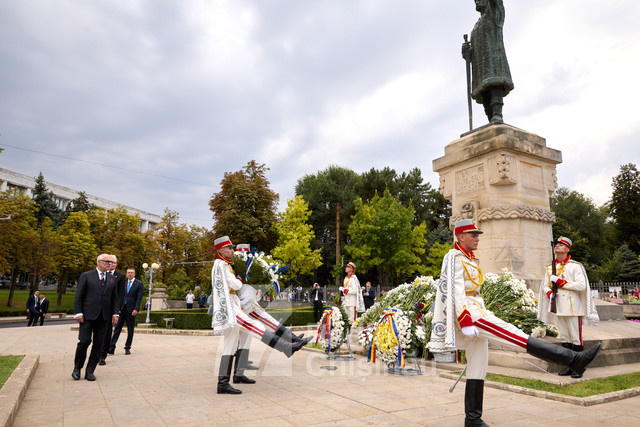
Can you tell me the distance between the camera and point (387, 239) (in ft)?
119

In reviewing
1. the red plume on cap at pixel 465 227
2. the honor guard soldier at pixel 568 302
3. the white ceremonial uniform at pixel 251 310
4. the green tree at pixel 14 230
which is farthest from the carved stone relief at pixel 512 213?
the green tree at pixel 14 230

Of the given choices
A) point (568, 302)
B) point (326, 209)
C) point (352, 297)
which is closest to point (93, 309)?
point (352, 297)

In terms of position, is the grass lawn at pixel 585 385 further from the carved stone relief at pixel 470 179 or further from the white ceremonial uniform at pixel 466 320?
the carved stone relief at pixel 470 179

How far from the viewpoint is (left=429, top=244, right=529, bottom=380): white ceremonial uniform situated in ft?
13.4

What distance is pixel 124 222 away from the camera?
48531 mm

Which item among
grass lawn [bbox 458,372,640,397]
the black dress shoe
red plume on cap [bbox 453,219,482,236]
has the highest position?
red plume on cap [bbox 453,219,482,236]

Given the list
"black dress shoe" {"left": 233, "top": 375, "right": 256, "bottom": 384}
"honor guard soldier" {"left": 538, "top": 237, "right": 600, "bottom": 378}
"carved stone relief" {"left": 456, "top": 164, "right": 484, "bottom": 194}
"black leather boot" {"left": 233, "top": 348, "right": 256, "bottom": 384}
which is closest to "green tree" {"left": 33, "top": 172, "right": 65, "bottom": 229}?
"carved stone relief" {"left": 456, "top": 164, "right": 484, "bottom": 194}

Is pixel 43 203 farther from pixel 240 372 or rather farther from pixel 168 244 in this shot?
pixel 240 372

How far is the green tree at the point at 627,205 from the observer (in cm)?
4331

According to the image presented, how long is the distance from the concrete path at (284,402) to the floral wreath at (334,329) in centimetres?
89

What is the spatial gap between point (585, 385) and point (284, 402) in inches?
161

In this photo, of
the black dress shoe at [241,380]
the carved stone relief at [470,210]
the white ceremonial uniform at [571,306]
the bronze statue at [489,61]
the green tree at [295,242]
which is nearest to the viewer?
the black dress shoe at [241,380]

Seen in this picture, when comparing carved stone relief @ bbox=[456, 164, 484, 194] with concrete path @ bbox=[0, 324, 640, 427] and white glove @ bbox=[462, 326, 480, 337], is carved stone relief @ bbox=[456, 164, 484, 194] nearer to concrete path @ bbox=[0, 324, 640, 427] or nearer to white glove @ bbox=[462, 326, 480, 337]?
concrete path @ bbox=[0, 324, 640, 427]

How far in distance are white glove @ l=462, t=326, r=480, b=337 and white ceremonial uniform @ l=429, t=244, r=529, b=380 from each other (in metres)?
0.04
